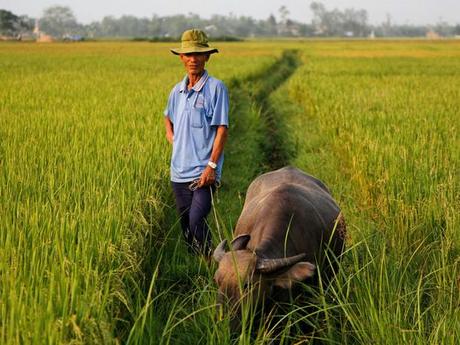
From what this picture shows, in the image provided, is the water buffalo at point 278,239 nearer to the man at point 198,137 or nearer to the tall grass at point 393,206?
the tall grass at point 393,206

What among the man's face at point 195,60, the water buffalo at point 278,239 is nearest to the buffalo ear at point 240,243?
the water buffalo at point 278,239

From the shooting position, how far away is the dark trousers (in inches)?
169

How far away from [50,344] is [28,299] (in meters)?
0.45

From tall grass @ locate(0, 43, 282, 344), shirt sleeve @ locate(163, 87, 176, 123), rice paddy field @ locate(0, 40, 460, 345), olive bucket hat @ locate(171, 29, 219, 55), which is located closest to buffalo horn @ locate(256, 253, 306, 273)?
rice paddy field @ locate(0, 40, 460, 345)

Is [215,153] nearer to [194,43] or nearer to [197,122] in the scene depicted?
[197,122]

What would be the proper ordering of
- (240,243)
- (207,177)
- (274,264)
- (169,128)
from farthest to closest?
(169,128) < (207,177) < (240,243) < (274,264)

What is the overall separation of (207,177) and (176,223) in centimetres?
52

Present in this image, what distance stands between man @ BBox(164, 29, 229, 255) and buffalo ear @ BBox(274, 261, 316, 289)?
4.58 ft

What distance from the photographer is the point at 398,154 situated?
5605mm

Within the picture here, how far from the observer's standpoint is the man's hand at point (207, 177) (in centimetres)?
420

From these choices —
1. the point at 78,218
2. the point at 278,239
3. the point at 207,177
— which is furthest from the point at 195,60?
the point at 278,239

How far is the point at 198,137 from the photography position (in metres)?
4.29

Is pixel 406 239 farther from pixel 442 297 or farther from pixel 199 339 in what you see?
pixel 199 339

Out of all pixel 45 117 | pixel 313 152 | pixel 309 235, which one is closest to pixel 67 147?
pixel 45 117
